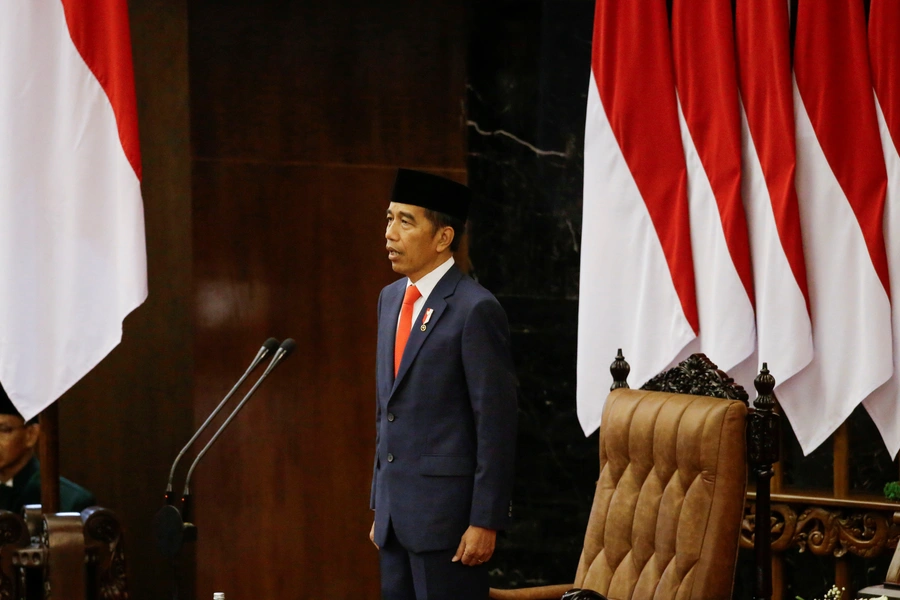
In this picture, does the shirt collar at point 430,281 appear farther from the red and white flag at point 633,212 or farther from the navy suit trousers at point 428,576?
the red and white flag at point 633,212

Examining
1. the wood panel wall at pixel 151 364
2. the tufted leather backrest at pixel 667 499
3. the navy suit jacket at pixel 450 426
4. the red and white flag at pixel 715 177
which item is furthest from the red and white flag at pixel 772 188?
the wood panel wall at pixel 151 364

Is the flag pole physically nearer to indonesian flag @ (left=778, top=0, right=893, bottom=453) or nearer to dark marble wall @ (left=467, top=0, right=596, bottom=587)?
dark marble wall @ (left=467, top=0, right=596, bottom=587)

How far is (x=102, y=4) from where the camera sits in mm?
3248

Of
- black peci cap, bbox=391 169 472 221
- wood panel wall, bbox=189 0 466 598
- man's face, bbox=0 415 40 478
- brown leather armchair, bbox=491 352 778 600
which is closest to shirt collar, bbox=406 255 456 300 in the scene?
black peci cap, bbox=391 169 472 221

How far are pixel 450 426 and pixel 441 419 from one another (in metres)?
0.03

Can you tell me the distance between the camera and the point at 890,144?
125 inches

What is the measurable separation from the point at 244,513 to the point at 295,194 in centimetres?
116

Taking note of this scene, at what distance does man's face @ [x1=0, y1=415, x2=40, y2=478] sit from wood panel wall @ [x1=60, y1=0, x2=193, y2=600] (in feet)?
1.62

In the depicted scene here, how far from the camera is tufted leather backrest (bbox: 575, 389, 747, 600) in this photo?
7.97ft

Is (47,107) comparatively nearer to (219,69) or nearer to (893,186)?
(219,69)

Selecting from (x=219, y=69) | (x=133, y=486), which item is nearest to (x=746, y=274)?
(x=219, y=69)

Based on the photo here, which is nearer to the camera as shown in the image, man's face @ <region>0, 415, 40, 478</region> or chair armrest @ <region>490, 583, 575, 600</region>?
chair armrest @ <region>490, 583, 575, 600</region>

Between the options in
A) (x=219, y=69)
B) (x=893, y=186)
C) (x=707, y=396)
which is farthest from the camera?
(x=219, y=69)

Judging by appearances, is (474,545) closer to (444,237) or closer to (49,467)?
(444,237)
